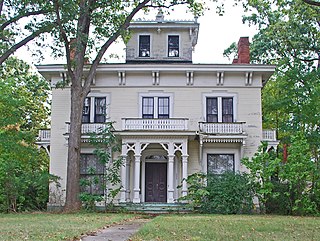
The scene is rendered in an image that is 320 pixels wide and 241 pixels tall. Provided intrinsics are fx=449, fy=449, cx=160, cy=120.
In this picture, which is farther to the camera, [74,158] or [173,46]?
[173,46]

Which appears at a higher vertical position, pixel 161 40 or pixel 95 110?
pixel 161 40

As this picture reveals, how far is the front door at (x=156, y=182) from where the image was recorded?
2388 cm

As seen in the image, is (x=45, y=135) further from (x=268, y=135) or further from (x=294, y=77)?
(x=294, y=77)

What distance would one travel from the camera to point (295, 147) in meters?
19.8

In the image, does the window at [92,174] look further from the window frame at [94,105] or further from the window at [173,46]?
the window at [173,46]

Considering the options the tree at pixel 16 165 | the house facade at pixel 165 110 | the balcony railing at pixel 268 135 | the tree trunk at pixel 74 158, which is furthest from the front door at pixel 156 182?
the balcony railing at pixel 268 135

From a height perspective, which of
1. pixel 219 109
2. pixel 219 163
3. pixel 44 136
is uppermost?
pixel 219 109

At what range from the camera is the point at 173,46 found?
26734 millimetres

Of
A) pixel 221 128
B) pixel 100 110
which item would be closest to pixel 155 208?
pixel 221 128

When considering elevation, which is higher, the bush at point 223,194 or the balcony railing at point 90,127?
the balcony railing at point 90,127

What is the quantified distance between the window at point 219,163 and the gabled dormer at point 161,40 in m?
6.15

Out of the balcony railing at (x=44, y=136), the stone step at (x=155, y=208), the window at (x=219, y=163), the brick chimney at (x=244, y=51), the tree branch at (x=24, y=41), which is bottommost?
the stone step at (x=155, y=208)

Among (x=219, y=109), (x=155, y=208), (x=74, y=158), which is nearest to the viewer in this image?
(x=74, y=158)

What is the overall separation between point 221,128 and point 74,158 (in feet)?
24.7
